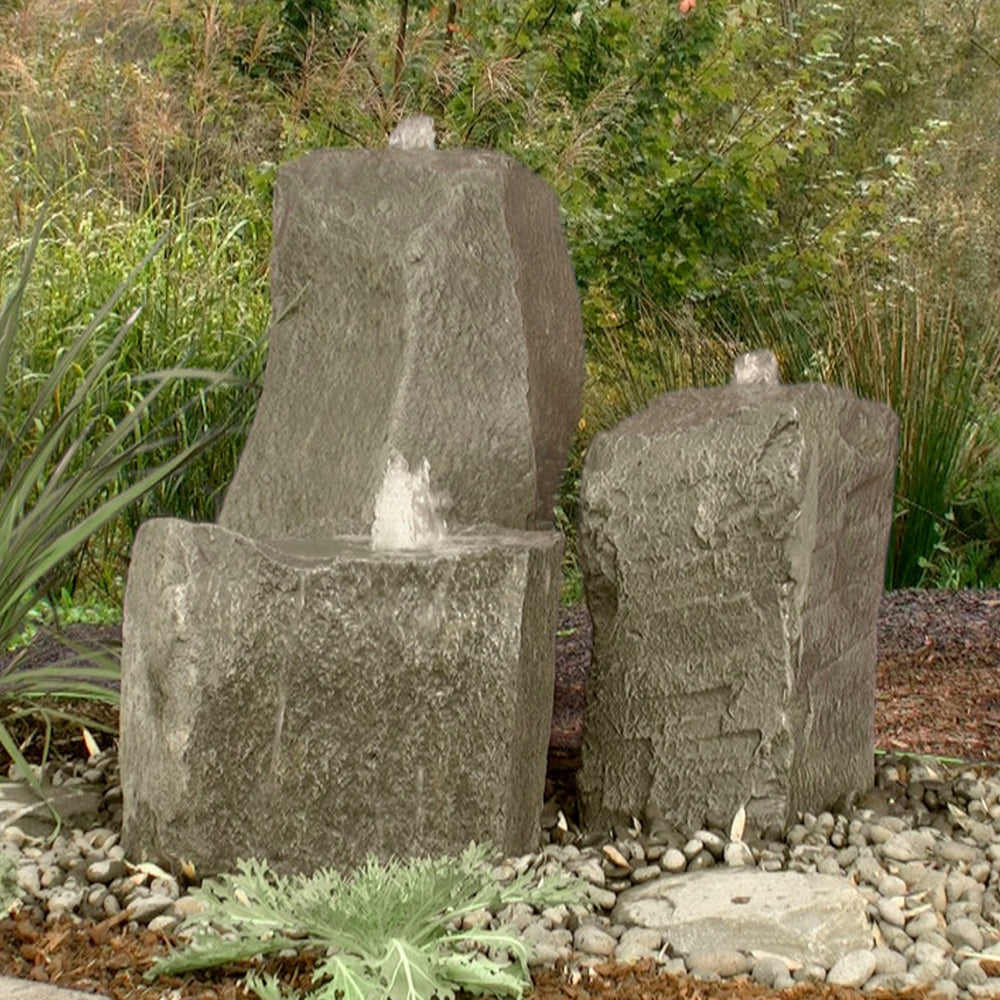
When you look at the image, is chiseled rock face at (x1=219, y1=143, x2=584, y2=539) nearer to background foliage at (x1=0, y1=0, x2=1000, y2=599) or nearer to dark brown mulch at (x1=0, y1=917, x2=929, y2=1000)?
dark brown mulch at (x1=0, y1=917, x2=929, y2=1000)

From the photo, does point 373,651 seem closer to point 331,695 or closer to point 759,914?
point 331,695

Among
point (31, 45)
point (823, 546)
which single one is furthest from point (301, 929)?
point (31, 45)

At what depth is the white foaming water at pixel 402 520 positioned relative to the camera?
113 inches

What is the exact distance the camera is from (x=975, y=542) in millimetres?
6230

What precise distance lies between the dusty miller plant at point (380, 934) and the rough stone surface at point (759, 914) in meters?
0.20

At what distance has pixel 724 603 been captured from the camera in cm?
295

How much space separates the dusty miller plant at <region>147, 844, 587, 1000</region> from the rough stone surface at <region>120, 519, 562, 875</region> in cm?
20

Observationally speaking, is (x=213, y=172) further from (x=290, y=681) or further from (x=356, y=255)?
(x=290, y=681)

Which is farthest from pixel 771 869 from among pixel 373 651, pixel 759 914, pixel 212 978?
pixel 212 978

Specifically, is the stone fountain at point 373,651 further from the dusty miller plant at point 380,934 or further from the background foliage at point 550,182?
the background foliage at point 550,182

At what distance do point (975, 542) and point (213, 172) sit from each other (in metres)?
3.46

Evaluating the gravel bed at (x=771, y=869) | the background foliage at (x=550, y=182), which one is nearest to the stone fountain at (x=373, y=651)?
the gravel bed at (x=771, y=869)

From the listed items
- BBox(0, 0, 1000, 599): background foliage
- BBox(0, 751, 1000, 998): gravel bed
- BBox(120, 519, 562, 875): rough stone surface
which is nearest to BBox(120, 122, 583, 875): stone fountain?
BBox(120, 519, 562, 875): rough stone surface

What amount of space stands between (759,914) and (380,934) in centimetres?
64
